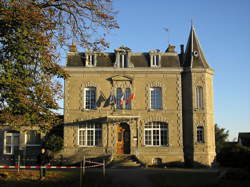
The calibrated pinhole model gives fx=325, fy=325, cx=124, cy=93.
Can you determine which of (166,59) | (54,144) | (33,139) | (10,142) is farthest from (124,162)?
(10,142)

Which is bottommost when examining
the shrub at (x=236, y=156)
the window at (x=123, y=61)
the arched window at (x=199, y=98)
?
the shrub at (x=236, y=156)

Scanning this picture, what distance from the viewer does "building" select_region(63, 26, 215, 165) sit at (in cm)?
2669

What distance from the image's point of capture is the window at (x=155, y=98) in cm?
2758

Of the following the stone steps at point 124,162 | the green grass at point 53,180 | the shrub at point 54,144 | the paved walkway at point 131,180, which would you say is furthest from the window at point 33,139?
the paved walkway at point 131,180

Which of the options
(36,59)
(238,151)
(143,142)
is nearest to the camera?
(36,59)

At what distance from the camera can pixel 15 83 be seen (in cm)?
1330

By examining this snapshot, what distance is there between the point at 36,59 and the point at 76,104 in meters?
13.2

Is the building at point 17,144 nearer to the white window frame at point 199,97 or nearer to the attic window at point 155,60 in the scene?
the attic window at point 155,60

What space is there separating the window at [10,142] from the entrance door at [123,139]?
890 centimetres

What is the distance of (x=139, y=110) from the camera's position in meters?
27.2

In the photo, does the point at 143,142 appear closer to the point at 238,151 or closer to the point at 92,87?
the point at 92,87

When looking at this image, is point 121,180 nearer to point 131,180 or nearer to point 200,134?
point 131,180

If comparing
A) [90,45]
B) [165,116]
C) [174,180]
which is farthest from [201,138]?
[90,45]

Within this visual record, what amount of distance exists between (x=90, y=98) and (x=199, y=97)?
361 inches
